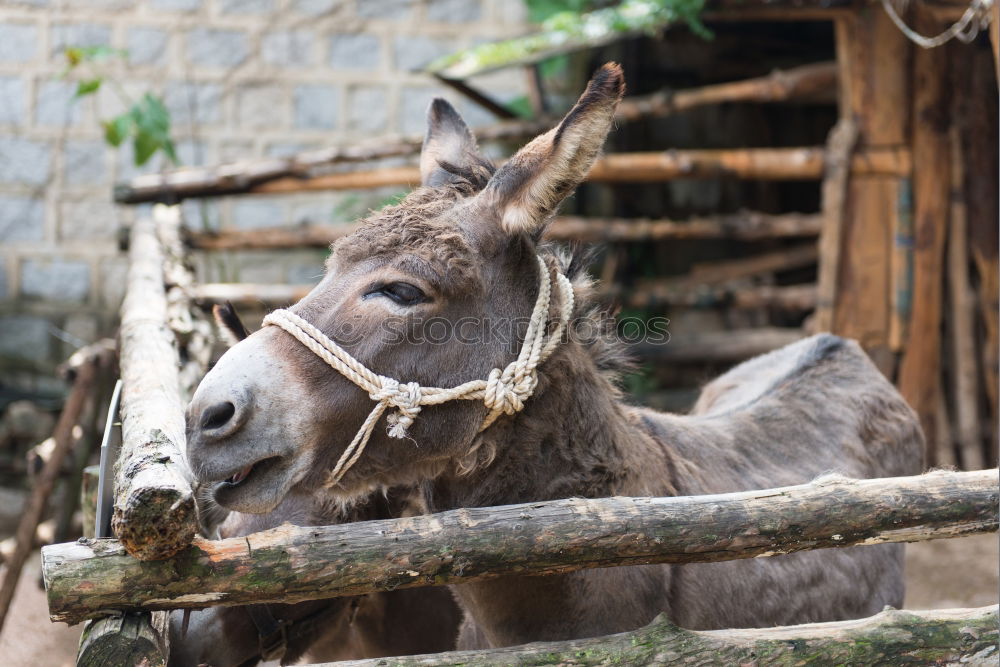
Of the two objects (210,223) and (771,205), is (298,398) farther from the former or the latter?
(771,205)

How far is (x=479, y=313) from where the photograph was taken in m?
2.38

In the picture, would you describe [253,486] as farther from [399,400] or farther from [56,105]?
[56,105]

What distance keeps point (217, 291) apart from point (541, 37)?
2.72 m

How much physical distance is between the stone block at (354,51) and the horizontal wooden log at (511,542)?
613 cm

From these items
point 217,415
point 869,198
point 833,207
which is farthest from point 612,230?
point 217,415

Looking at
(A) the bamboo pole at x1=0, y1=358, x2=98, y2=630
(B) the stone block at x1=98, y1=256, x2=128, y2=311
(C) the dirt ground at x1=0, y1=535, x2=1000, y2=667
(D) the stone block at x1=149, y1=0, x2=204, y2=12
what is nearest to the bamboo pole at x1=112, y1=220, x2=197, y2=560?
(A) the bamboo pole at x1=0, y1=358, x2=98, y2=630

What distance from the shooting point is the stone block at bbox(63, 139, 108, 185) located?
7285mm

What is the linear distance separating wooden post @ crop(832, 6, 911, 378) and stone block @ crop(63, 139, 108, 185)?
5.50 m

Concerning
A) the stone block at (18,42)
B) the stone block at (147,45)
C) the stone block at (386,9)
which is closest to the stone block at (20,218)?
the stone block at (18,42)

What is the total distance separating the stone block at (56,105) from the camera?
7.20m

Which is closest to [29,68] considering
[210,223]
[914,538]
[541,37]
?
[210,223]

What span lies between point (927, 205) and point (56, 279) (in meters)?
6.37

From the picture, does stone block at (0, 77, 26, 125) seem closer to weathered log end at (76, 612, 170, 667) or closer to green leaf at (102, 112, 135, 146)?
green leaf at (102, 112, 135, 146)

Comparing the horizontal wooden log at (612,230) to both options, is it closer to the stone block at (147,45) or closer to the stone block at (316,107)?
the stone block at (316,107)
